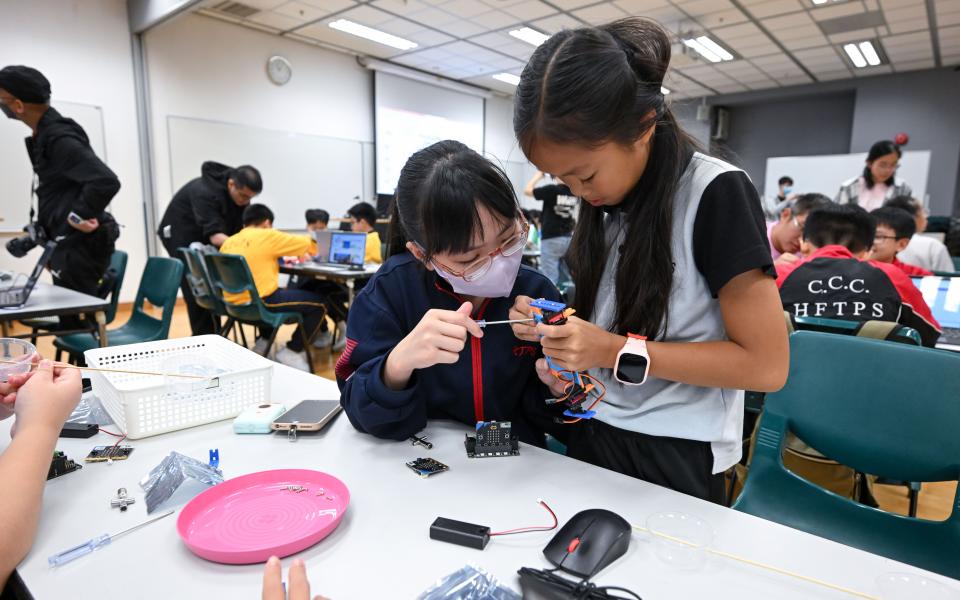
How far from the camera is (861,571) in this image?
688 mm

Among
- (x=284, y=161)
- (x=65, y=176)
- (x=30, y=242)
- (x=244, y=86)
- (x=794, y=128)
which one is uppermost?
(x=794, y=128)

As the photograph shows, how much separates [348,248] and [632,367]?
4075 millimetres

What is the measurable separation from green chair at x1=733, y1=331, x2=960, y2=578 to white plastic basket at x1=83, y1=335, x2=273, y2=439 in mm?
1146

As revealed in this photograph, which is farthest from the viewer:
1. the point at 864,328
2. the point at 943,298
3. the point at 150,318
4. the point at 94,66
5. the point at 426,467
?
the point at 94,66

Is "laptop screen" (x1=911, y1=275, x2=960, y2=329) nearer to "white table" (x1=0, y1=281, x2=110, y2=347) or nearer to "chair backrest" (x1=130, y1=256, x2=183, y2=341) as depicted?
"chair backrest" (x1=130, y1=256, x2=183, y2=341)

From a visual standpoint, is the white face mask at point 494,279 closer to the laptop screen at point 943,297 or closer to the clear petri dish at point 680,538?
the clear petri dish at point 680,538

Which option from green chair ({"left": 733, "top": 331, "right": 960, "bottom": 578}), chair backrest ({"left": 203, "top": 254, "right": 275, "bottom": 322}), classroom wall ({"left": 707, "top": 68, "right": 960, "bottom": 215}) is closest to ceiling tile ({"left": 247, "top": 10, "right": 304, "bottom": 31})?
chair backrest ({"left": 203, "top": 254, "right": 275, "bottom": 322})

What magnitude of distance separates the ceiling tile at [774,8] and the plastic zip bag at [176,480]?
653 centimetres

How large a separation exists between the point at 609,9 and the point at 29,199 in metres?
5.98

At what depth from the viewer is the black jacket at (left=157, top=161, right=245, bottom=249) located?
427 centimetres

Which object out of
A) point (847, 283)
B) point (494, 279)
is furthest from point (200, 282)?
point (847, 283)

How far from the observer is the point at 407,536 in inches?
29.8

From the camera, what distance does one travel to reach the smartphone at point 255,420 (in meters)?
1.11

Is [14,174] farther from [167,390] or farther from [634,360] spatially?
[634,360]
